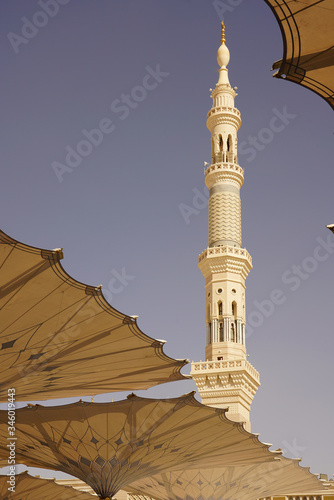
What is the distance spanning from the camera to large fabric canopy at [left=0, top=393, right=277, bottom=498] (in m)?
18.7

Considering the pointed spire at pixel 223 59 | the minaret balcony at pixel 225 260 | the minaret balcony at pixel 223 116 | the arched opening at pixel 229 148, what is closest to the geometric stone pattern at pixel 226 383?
the minaret balcony at pixel 225 260

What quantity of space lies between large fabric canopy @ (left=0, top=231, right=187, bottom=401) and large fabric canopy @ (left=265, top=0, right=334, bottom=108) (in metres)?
6.43

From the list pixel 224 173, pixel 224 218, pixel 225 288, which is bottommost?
pixel 225 288

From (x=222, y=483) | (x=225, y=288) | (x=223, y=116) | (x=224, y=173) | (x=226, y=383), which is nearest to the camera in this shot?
(x=222, y=483)

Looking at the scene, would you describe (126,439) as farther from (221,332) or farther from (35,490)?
(221,332)

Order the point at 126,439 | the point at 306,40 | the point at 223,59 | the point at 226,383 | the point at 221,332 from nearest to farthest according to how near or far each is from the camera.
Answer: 1. the point at 306,40
2. the point at 126,439
3. the point at 226,383
4. the point at 221,332
5. the point at 223,59

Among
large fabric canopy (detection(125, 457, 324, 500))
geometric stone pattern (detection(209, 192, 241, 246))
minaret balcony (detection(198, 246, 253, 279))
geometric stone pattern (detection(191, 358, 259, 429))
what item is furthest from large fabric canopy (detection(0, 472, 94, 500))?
geometric stone pattern (detection(209, 192, 241, 246))

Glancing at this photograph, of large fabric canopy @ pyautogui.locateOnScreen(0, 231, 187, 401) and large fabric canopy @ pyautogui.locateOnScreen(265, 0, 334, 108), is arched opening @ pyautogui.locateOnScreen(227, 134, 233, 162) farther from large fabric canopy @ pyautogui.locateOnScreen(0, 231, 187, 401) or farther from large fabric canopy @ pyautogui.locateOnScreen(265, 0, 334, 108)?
large fabric canopy @ pyautogui.locateOnScreen(265, 0, 334, 108)

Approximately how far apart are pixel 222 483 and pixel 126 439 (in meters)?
8.77

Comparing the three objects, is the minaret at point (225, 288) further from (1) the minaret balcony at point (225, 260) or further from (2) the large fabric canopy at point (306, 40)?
(2) the large fabric canopy at point (306, 40)

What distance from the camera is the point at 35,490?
26.0m

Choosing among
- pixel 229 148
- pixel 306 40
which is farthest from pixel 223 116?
pixel 306 40

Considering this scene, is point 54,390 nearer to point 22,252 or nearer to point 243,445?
point 22,252

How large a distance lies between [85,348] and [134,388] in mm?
4064
